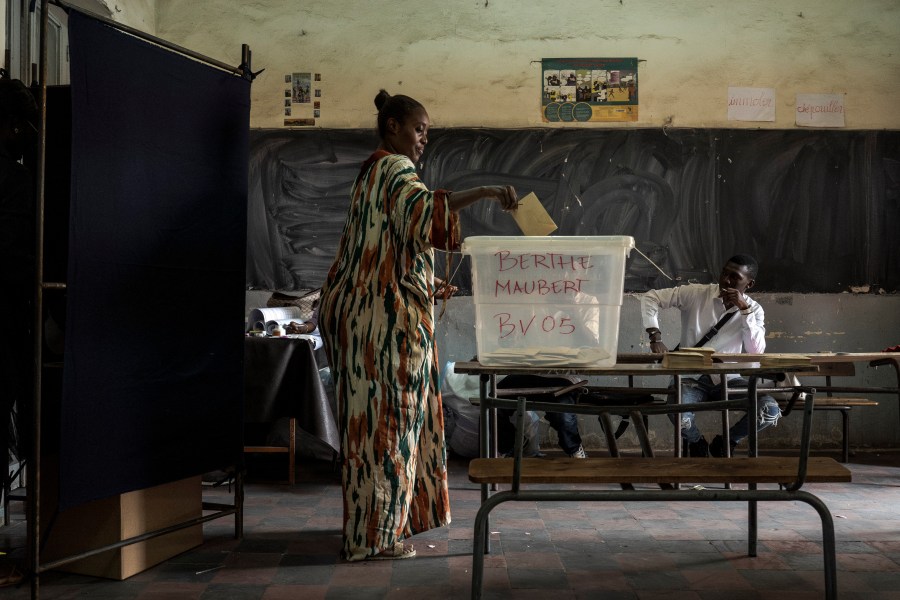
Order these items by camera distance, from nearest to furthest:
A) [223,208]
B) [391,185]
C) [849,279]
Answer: [391,185] → [223,208] → [849,279]

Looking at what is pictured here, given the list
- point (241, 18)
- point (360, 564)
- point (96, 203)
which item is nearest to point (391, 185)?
point (96, 203)

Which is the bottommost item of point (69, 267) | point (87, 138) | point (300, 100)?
point (69, 267)

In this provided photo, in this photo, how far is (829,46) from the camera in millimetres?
→ 5836

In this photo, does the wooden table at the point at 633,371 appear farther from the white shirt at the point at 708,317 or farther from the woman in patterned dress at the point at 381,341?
the white shirt at the point at 708,317

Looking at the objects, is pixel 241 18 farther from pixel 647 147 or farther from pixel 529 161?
pixel 647 147

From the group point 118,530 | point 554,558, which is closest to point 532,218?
point 554,558

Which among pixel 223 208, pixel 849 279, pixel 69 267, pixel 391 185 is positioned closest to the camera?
pixel 69 267

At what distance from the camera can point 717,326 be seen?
5.00 m

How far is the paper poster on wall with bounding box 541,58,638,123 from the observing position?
5.79 m

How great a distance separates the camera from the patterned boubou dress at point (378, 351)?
2.84 metres

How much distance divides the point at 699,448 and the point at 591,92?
2539 millimetres

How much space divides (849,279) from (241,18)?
4.66m

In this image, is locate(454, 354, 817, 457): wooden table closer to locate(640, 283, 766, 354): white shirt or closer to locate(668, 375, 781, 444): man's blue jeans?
locate(668, 375, 781, 444): man's blue jeans

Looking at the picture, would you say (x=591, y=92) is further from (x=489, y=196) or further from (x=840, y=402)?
(x=489, y=196)
